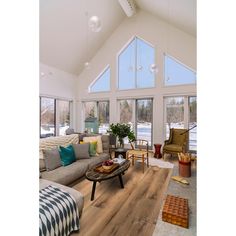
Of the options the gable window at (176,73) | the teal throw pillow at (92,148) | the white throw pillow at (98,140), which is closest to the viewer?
the teal throw pillow at (92,148)

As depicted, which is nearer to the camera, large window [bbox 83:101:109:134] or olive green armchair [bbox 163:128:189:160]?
olive green armchair [bbox 163:128:189:160]

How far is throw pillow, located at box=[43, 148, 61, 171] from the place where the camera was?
2.84 m

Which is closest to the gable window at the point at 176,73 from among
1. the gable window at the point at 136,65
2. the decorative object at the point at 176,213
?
the gable window at the point at 136,65

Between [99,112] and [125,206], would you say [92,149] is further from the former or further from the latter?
[99,112]

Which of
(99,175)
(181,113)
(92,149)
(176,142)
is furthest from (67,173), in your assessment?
(181,113)

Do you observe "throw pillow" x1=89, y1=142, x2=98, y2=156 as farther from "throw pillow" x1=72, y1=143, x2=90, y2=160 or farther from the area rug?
the area rug

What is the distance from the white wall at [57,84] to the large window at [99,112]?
0.59 meters

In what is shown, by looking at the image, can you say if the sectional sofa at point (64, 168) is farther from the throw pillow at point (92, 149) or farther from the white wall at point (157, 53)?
the white wall at point (157, 53)

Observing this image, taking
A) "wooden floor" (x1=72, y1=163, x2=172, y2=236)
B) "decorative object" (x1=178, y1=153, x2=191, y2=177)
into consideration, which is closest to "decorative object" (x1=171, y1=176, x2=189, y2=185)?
"decorative object" (x1=178, y1=153, x2=191, y2=177)

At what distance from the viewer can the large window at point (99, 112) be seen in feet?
21.6

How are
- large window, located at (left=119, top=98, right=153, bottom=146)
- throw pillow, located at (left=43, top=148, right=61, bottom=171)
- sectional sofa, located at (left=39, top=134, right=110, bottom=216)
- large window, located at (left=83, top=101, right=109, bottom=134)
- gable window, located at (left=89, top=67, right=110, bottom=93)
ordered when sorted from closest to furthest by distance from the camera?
sectional sofa, located at (left=39, top=134, right=110, bottom=216)
throw pillow, located at (left=43, top=148, right=61, bottom=171)
large window, located at (left=119, top=98, right=153, bottom=146)
gable window, located at (left=89, top=67, right=110, bottom=93)
large window, located at (left=83, top=101, right=109, bottom=134)

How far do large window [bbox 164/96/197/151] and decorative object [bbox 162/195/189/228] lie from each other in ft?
11.4
